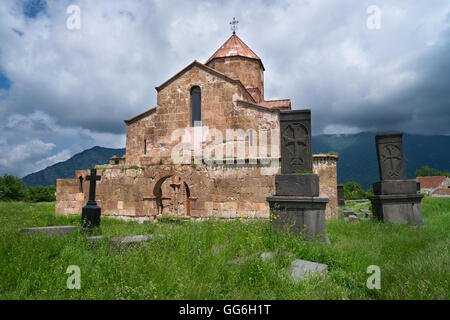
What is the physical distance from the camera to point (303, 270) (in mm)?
2795

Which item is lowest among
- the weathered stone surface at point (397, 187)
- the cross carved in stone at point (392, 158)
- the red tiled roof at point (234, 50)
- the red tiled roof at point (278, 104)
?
the weathered stone surface at point (397, 187)

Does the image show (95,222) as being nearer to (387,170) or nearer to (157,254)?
(157,254)

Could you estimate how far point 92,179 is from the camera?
20.8 feet

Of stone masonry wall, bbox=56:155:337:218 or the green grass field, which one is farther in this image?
stone masonry wall, bbox=56:155:337:218

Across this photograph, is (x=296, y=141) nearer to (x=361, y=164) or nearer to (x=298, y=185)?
(x=298, y=185)

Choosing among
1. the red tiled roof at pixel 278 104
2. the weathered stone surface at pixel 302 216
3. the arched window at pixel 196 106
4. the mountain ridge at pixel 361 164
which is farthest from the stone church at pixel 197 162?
the mountain ridge at pixel 361 164

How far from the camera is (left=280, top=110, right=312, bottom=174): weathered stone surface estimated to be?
485 centimetres

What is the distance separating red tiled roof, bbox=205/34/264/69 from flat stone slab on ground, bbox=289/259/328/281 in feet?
47.5

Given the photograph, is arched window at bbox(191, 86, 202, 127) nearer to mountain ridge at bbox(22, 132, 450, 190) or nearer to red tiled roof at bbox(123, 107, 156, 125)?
red tiled roof at bbox(123, 107, 156, 125)

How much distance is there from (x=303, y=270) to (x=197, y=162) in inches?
253

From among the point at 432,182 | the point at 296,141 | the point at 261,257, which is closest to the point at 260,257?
the point at 261,257

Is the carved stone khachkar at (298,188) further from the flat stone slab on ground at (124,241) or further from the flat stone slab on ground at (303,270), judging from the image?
the flat stone slab on ground at (124,241)

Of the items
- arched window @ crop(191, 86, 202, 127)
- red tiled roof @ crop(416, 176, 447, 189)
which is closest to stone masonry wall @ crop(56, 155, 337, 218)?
arched window @ crop(191, 86, 202, 127)

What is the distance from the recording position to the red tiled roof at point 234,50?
606 inches
